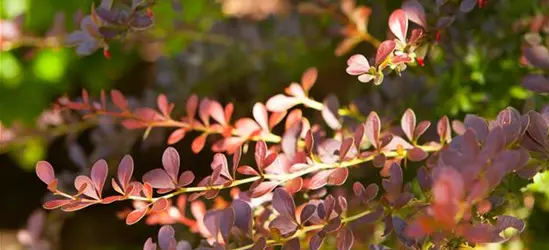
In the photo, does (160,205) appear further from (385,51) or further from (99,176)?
(385,51)

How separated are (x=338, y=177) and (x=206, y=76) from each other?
0.87m

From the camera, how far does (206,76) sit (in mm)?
1656

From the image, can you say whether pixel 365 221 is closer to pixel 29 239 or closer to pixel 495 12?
pixel 495 12

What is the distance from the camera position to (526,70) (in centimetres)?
121

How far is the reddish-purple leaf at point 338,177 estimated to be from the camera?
0.83m

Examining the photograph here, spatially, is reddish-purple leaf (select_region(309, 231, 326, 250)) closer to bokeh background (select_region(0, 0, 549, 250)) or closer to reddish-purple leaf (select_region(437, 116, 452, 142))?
reddish-purple leaf (select_region(437, 116, 452, 142))

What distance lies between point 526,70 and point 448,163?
25.2 inches

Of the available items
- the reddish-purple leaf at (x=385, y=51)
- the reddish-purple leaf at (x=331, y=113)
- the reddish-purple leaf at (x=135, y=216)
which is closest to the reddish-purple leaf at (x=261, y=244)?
the reddish-purple leaf at (x=135, y=216)

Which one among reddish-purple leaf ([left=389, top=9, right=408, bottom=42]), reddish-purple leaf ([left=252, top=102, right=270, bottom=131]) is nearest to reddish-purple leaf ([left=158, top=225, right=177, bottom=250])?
reddish-purple leaf ([left=252, top=102, right=270, bottom=131])

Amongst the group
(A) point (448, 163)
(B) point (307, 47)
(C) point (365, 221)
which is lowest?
(B) point (307, 47)

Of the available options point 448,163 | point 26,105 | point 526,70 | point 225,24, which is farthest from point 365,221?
point 26,105

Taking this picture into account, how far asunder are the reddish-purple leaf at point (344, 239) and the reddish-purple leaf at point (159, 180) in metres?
0.20

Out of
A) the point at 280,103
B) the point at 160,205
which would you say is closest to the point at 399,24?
the point at 280,103

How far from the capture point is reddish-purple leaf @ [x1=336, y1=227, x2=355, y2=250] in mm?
786
